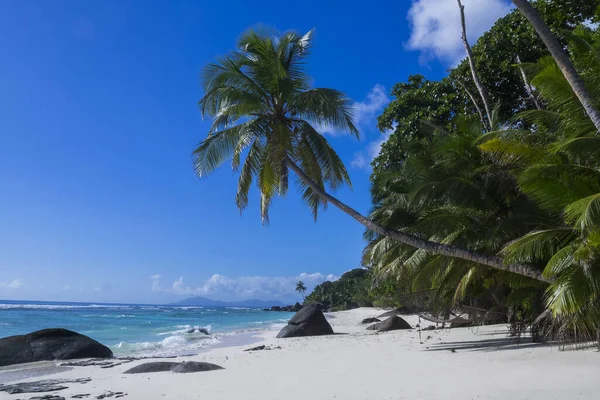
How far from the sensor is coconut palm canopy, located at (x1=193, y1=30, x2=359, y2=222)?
1187 cm

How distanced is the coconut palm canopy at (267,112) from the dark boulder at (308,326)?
10.4m

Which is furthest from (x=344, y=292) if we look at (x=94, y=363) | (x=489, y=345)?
(x=489, y=345)

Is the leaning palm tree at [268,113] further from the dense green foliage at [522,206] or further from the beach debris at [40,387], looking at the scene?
the beach debris at [40,387]

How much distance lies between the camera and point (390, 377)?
817 cm

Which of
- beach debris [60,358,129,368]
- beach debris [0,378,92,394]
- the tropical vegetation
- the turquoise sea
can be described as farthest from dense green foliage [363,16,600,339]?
the turquoise sea

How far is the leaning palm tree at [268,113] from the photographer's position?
11.8 meters

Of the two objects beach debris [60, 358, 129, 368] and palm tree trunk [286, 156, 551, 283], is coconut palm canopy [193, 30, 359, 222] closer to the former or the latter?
palm tree trunk [286, 156, 551, 283]

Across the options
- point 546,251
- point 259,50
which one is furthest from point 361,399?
point 259,50

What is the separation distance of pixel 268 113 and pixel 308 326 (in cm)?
1244

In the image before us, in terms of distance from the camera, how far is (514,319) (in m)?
12.2

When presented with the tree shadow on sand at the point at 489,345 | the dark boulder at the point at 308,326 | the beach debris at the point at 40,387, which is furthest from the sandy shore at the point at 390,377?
the dark boulder at the point at 308,326

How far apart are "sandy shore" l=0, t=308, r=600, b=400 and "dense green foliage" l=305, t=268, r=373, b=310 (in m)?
54.0

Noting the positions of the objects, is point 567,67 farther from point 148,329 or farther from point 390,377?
point 148,329

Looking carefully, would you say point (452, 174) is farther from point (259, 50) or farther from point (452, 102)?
point (452, 102)
